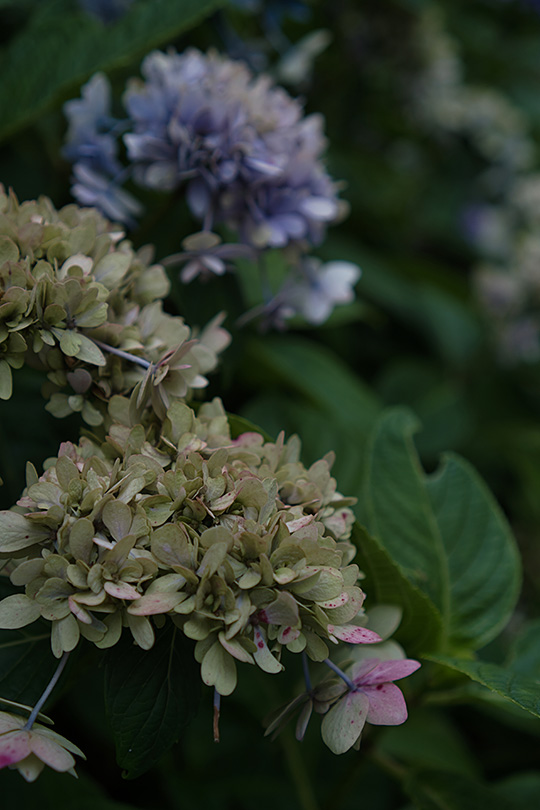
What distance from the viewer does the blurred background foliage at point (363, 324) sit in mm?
892

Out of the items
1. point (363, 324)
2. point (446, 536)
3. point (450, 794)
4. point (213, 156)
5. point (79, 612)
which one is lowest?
point (363, 324)

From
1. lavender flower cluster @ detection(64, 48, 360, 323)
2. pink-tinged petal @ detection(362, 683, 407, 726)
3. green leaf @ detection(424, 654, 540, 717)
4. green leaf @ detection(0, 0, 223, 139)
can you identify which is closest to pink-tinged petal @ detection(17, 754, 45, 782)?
pink-tinged petal @ detection(362, 683, 407, 726)

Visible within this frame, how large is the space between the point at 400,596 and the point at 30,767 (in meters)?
0.36

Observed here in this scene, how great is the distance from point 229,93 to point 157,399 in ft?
1.34

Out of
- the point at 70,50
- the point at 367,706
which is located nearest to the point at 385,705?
the point at 367,706

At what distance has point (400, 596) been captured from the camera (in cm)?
67

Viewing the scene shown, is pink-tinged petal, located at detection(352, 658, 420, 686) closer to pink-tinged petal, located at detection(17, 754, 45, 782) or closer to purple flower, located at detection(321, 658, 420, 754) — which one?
purple flower, located at detection(321, 658, 420, 754)

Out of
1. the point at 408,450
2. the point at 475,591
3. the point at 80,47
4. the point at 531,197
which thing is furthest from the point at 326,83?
the point at 475,591

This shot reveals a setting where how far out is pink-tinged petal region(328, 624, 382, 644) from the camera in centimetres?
49

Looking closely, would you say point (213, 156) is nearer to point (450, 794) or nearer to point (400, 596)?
point (400, 596)

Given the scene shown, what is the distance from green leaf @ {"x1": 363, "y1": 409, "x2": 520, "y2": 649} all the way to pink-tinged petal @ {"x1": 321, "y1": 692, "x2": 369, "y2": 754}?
0.91 feet

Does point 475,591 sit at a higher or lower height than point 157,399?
lower

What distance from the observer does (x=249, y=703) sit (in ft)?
3.50

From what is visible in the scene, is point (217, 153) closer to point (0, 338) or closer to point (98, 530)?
point (0, 338)
